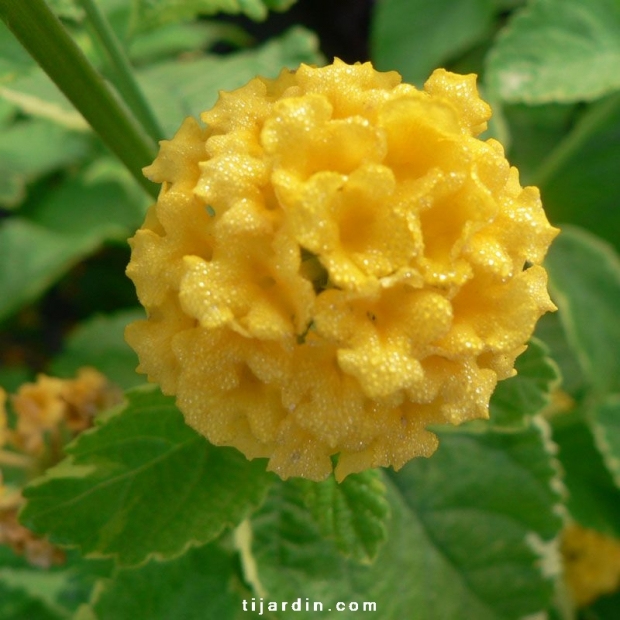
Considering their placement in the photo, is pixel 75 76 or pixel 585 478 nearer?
pixel 75 76

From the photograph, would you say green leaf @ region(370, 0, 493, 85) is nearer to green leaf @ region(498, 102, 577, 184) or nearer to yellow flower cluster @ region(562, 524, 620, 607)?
green leaf @ region(498, 102, 577, 184)

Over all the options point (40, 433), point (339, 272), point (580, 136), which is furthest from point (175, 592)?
point (580, 136)

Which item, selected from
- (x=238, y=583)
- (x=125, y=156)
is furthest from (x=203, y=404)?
(x=238, y=583)

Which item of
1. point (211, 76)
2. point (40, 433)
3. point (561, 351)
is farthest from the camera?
point (561, 351)

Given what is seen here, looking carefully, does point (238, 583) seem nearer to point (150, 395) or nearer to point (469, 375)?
point (150, 395)

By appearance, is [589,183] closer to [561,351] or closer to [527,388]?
[561,351]

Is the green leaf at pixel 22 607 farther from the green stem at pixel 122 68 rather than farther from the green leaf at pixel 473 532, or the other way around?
the green stem at pixel 122 68

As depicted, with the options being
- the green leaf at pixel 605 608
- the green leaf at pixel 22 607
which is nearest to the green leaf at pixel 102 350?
the green leaf at pixel 22 607
